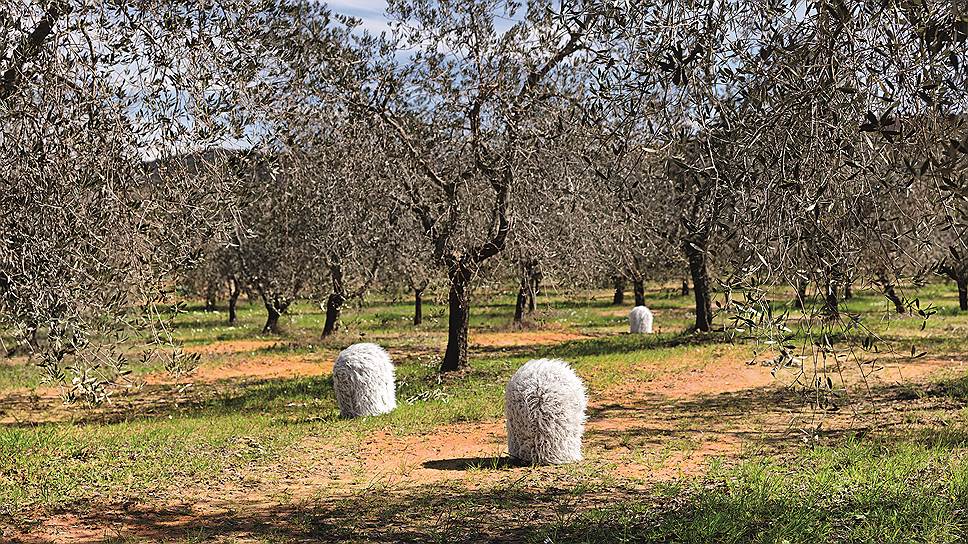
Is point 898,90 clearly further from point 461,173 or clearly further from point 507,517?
point 461,173

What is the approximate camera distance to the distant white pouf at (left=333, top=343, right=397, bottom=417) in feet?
42.9

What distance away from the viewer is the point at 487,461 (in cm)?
980

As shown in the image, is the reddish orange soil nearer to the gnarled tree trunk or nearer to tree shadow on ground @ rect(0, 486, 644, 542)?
the gnarled tree trunk

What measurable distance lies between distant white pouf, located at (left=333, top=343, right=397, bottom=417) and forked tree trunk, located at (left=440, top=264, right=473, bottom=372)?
3.58 m

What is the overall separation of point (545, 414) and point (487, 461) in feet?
3.25

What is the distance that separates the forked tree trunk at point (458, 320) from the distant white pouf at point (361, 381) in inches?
141

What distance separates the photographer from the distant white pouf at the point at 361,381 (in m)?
13.1

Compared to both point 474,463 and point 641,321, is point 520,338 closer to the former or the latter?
point 641,321

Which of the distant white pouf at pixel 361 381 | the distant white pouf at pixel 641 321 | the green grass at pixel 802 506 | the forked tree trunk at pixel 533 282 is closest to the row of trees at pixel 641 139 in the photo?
the green grass at pixel 802 506

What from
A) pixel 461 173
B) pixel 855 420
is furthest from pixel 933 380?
pixel 461 173

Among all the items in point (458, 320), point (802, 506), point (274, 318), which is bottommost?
point (802, 506)

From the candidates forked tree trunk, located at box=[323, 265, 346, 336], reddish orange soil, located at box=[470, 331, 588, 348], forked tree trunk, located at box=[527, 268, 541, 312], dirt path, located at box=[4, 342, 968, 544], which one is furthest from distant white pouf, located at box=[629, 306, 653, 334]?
dirt path, located at box=[4, 342, 968, 544]

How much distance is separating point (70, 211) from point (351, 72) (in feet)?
27.8

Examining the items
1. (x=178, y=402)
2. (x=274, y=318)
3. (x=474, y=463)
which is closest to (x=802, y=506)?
(x=474, y=463)
